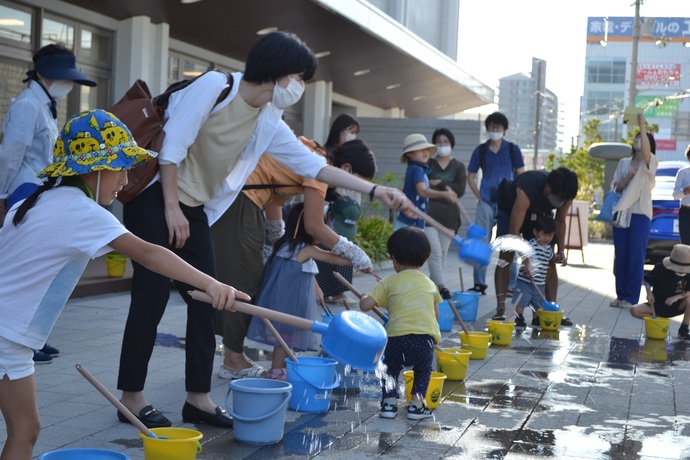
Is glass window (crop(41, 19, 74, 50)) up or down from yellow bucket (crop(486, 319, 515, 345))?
up

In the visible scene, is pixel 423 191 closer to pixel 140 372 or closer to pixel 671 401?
pixel 671 401

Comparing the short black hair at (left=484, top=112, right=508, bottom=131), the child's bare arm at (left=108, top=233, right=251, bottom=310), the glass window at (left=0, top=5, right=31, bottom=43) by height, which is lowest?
the child's bare arm at (left=108, top=233, right=251, bottom=310)

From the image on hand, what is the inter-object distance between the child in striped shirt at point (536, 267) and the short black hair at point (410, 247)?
12.3 feet

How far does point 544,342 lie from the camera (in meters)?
9.27

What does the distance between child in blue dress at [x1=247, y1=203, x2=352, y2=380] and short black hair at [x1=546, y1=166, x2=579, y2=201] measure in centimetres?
382

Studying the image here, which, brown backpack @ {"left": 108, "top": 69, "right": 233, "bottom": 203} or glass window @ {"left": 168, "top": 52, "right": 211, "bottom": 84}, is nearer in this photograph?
brown backpack @ {"left": 108, "top": 69, "right": 233, "bottom": 203}

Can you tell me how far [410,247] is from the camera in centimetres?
615

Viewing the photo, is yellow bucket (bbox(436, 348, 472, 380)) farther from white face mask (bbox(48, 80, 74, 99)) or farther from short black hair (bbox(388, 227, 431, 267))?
white face mask (bbox(48, 80, 74, 99))

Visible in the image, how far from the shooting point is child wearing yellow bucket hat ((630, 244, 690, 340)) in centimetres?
979

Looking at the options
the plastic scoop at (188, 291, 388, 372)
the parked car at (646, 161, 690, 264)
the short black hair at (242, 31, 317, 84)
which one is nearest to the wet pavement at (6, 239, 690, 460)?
the plastic scoop at (188, 291, 388, 372)

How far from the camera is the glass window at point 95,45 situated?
13352 mm

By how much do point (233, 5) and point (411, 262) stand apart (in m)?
9.19

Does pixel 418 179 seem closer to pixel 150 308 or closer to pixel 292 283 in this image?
pixel 292 283

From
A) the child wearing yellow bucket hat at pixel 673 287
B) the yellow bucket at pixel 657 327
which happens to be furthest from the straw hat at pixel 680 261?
the yellow bucket at pixel 657 327
